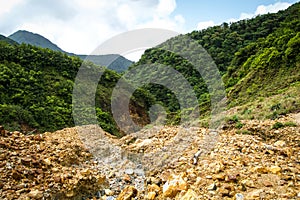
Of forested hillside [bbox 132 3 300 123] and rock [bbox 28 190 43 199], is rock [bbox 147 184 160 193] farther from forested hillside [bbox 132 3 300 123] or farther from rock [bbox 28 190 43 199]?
forested hillside [bbox 132 3 300 123]

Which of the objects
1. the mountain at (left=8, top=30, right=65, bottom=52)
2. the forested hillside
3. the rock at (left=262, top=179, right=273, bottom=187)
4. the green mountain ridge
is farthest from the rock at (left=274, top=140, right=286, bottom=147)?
the mountain at (left=8, top=30, right=65, bottom=52)

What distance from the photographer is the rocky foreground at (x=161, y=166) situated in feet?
12.3

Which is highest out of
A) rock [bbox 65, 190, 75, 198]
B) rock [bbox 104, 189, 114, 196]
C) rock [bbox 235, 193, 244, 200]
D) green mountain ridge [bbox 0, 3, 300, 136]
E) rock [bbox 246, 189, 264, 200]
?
green mountain ridge [bbox 0, 3, 300, 136]

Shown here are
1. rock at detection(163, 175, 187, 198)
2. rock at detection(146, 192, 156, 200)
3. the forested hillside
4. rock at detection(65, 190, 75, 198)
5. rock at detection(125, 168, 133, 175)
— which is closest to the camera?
rock at detection(163, 175, 187, 198)

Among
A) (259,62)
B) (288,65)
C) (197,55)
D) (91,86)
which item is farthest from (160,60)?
(288,65)

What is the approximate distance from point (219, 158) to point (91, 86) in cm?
2394

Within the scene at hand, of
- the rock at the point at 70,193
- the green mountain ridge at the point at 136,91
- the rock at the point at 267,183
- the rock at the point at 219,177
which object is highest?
the green mountain ridge at the point at 136,91

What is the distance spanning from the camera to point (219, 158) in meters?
4.74

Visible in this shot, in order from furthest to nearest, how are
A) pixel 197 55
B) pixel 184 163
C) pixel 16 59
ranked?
pixel 197 55
pixel 16 59
pixel 184 163

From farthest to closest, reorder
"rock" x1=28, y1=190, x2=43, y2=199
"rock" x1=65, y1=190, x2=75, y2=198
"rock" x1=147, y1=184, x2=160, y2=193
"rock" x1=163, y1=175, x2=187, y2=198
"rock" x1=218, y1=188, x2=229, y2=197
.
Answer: "rock" x1=65, y1=190, x2=75, y2=198 → "rock" x1=28, y1=190, x2=43, y2=199 → "rock" x1=147, y1=184, x2=160, y2=193 → "rock" x1=163, y1=175, x2=187, y2=198 → "rock" x1=218, y1=188, x2=229, y2=197

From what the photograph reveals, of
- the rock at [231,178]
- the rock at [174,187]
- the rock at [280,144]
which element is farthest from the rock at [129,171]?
the rock at [280,144]

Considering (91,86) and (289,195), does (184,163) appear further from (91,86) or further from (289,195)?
(91,86)

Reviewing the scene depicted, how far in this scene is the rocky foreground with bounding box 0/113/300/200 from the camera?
374 centimetres

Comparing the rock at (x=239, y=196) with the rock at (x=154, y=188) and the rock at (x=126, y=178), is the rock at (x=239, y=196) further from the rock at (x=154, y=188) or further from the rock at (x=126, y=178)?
the rock at (x=126, y=178)
